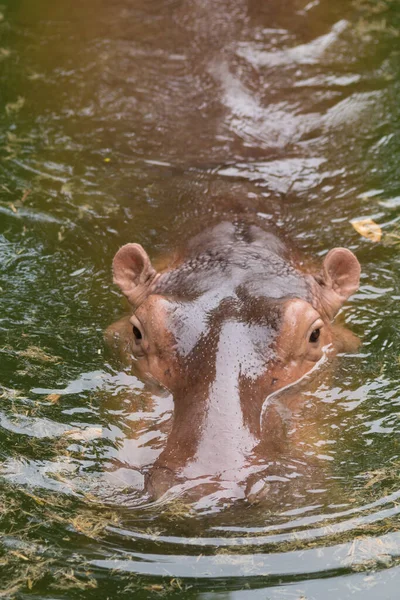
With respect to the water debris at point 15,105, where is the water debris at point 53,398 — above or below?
below

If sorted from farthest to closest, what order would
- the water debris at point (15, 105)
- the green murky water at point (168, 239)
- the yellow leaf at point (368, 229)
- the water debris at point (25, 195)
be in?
the water debris at point (15, 105) < the water debris at point (25, 195) < the yellow leaf at point (368, 229) < the green murky water at point (168, 239)

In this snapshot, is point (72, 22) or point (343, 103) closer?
point (343, 103)

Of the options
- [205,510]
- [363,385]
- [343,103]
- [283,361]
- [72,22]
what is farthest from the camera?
[72,22]

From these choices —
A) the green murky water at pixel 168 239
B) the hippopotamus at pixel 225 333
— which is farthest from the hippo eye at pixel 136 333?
the green murky water at pixel 168 239

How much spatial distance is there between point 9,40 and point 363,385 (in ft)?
20.4

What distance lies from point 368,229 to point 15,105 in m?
3.76

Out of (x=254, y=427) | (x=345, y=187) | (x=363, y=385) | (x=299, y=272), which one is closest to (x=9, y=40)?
(x=345, y=187)

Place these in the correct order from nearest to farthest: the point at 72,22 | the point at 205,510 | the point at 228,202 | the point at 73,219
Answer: the point at 205,510, the point at 228,202, the point at 73,219, the point at 72,22

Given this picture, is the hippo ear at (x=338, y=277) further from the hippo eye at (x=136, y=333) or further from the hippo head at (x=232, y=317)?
the hippo eye at (x=136, y=333)

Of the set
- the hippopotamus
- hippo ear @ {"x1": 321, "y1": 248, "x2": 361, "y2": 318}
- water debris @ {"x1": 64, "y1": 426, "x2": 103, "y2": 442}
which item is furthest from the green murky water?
hippo ear @ {"x1": 321, "y1": 248, "x2": 361, "y2": 318}

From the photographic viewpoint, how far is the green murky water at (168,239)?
192 inches

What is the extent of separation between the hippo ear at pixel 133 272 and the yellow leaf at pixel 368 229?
7.06 ft

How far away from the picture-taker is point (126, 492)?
17.2ft

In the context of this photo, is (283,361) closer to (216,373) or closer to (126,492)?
(216,373)
